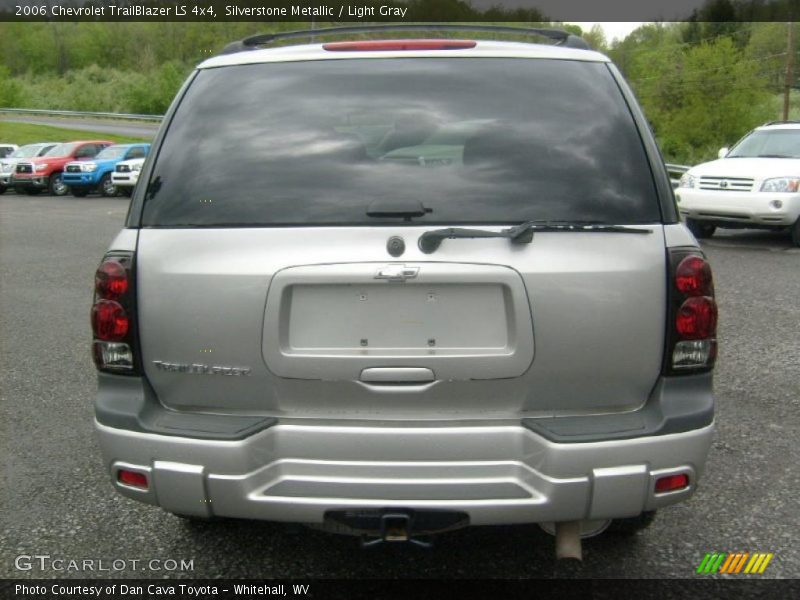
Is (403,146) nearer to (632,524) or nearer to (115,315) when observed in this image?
(115,315)

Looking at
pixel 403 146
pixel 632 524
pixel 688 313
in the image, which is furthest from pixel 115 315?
pixel 632 524

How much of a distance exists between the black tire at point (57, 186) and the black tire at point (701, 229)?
75.3 feet

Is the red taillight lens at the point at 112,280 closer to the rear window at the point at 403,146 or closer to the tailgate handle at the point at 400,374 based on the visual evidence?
the rear window at the point at 403,146

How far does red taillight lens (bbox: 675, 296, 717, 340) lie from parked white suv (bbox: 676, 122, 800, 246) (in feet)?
33.6

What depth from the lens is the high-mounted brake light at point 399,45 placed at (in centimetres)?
298

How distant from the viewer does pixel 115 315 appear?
274 cm

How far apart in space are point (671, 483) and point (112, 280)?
1.80 meters

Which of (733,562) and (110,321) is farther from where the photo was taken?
(733,562)

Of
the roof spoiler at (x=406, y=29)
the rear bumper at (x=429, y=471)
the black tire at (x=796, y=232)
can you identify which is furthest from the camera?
the black tire at (x=796, y=232)

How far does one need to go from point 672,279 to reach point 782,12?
60328mm

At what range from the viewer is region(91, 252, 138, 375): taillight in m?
2.71

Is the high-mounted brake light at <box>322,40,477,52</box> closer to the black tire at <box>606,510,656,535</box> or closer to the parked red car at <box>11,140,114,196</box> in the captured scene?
the black tire at <box>606,510,656,535</box>

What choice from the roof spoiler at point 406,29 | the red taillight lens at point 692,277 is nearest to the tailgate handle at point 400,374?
the red taillight lens at point 692,277

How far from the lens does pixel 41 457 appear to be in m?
4.47
